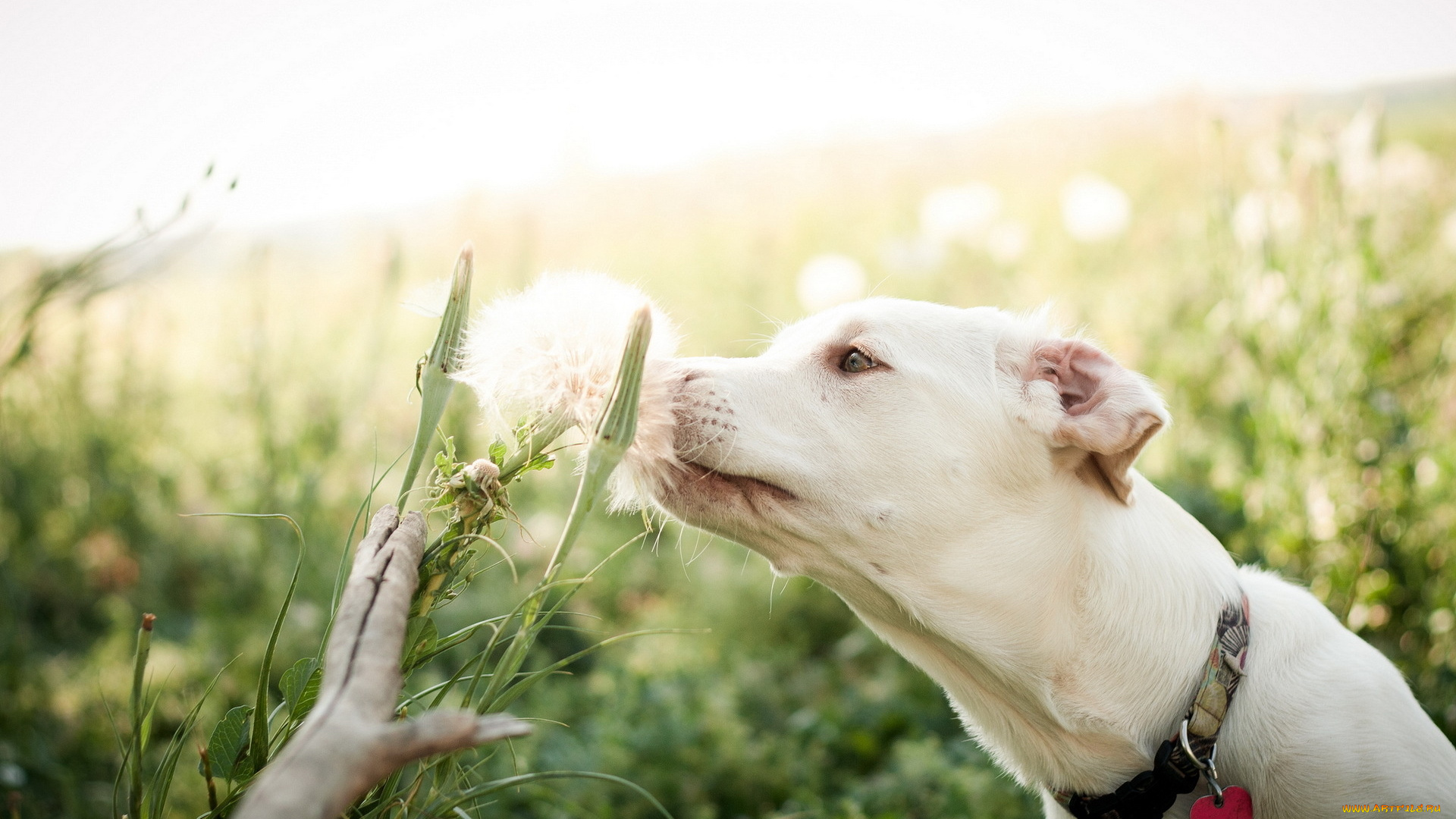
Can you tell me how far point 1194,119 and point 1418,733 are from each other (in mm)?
5939

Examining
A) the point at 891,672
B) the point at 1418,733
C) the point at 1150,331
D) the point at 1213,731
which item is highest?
the point at 1213,731

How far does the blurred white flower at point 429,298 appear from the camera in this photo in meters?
1.37

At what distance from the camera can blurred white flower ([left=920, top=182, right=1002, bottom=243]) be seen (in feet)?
17.8

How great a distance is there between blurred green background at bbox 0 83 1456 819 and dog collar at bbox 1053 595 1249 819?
2.70ft

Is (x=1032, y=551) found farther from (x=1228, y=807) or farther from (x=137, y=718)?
(x=137, y=718)

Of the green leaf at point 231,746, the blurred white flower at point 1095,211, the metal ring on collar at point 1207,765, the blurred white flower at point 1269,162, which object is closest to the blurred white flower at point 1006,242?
the blurred white flower at point 1095,211

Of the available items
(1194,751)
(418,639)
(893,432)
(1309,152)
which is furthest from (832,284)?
(418,639)

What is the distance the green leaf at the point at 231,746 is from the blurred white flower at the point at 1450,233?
16.9 ft

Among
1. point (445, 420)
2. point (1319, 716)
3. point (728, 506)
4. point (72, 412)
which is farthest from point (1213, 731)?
point (72, 412)

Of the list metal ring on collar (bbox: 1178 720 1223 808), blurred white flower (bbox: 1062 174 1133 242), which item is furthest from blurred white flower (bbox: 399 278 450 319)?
blurred white flower (bbox: 1062 174 1133 242)

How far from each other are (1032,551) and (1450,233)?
388cm

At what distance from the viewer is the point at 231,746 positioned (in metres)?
1.16

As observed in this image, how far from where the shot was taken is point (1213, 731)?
1.63 metres

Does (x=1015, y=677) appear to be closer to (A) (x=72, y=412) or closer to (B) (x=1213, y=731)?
(B) (x=1213, y=731)
